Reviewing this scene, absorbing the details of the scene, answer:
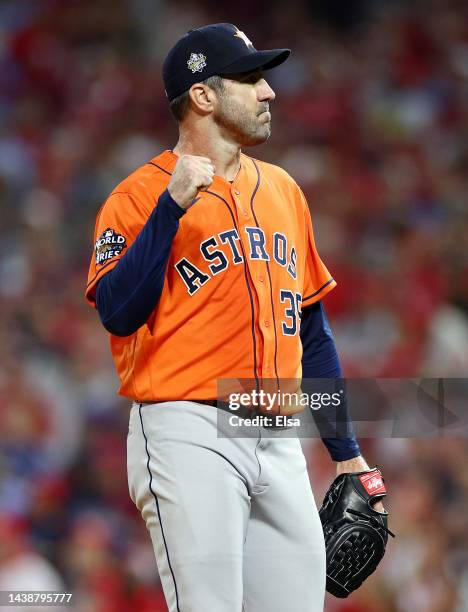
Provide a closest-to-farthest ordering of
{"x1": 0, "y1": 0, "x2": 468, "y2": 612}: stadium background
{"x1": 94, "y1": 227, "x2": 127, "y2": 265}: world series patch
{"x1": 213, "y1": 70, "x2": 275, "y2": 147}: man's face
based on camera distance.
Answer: {"x1": 94, "y1": 227, "x2": 127, "y2": 265}: world series patch < {"x1": 213, "y1": 70, "x2": 275, "y2": 147}: man's face < {"x1": 0, "y1": 0, "x2": 468, "y2": 612}: stadium background

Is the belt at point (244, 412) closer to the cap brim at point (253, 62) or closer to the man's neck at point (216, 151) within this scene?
the man's neck at point (216, 151)

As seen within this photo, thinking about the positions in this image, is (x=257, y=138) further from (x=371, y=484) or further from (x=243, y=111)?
(x=371, y=484)

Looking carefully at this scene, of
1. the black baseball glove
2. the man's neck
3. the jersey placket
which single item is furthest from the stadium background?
the man's neck

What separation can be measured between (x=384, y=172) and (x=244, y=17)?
1655mm

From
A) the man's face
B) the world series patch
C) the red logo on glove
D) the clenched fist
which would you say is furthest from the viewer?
the red logo on glove

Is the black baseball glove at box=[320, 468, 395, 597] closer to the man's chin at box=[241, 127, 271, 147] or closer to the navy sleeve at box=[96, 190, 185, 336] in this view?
the navy sleeve at box=[96, 190, 185, 336]

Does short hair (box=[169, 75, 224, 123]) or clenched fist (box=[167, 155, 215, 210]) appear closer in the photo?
clenched fist (box=[167, 155, 215, 210])

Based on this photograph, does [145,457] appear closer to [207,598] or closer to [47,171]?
[207,598]

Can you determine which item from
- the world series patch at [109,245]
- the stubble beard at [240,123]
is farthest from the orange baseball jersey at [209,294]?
the stubble beard at [240,123]

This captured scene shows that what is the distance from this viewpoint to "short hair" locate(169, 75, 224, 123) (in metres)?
2.30

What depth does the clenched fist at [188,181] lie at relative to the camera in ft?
6.73

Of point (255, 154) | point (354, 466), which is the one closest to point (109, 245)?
point (354, 466)

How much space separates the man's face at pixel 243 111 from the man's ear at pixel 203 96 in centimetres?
2

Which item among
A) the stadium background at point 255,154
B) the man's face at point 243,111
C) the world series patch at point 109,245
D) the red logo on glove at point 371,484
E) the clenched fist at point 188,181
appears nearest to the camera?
the clenched fist at point 188,181
